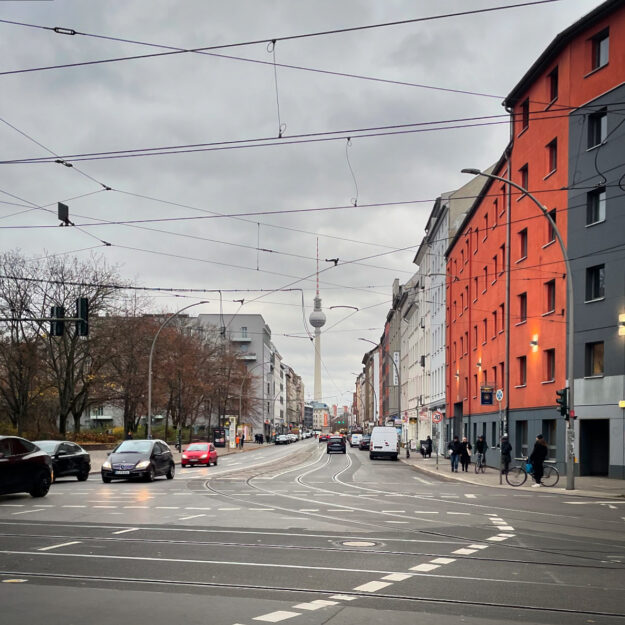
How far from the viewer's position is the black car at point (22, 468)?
2034 centimetres

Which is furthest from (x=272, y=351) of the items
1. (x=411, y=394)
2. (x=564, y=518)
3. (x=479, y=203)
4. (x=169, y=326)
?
(x=564, y=518)

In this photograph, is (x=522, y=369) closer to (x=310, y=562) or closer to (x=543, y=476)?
(x=543, y=476)

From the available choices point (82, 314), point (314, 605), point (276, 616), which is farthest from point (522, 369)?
point (276, 616)

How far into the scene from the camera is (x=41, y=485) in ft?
72.5

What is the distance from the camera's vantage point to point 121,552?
11.7 meters

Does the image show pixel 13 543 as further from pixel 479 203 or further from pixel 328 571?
pixel 479 203

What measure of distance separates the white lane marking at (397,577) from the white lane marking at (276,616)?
2078 millimetres

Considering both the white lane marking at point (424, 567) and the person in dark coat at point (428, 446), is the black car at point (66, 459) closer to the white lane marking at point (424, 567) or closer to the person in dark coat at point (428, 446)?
the white lane marking at point (424, 567)

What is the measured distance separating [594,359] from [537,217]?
781cm

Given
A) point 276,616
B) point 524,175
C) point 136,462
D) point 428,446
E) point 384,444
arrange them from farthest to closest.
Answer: point 384,444 < point 428,446 < point 524,175 < point 136,462 < point 276,616

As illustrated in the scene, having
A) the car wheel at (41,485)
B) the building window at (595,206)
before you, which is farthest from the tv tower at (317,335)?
the car wheel at (41,485)

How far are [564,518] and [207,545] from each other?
824 centimetres

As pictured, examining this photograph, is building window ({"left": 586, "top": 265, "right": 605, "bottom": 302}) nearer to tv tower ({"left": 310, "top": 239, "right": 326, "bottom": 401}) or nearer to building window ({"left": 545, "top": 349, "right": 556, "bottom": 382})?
building window ({"left": 545, "top": 349, "right": 556, "bottom": 382})

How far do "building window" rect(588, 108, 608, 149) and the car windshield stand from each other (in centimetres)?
2002
